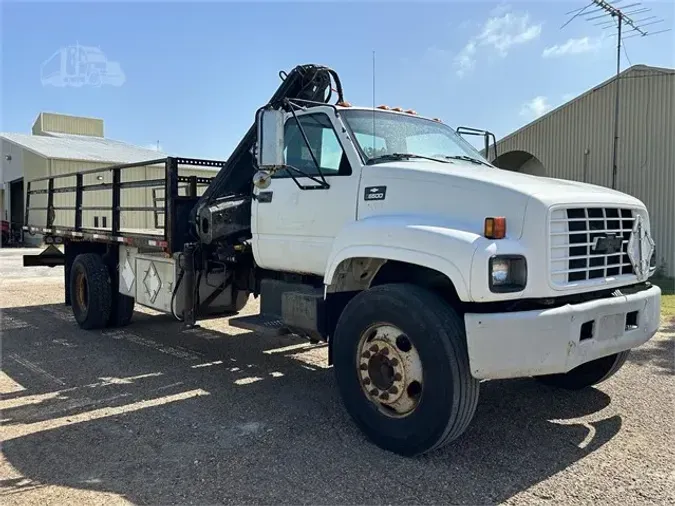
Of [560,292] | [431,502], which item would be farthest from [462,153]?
[431,502]

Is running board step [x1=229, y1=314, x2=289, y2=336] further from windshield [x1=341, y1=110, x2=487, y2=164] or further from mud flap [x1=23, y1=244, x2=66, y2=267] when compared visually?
mud flap [x1=23, y1=244, x2=66, y2=267]

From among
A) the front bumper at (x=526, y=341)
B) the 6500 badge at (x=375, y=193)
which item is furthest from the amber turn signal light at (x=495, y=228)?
the 6500 badge at (x=375, y=193)

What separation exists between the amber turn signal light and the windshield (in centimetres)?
130

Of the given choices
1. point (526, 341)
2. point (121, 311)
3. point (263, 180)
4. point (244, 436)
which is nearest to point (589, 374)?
point (526, 341)

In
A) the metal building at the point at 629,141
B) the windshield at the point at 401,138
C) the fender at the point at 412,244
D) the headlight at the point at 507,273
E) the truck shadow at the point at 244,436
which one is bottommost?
the truck shadow at the point at 244,436

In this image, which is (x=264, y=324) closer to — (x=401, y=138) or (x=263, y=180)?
(x=263, y=180)

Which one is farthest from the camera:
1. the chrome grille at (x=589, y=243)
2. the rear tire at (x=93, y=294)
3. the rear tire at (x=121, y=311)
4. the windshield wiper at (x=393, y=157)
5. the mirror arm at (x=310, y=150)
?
the rear tire at (x=121, y=311)

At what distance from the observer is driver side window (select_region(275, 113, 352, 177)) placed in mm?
4902

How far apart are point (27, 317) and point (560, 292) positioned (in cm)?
865

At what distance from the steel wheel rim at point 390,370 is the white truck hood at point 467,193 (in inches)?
34.8

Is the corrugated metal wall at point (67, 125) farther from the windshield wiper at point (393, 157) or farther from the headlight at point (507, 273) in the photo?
the headlight at point (507, 273)

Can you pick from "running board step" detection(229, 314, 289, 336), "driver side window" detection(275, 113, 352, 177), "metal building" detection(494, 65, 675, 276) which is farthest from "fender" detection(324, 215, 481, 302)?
"metal building" detection(494, 65, 675, 276)

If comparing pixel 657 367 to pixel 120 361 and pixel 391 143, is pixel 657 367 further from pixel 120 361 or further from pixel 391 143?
pixel 120 361

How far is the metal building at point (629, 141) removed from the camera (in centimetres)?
1462
